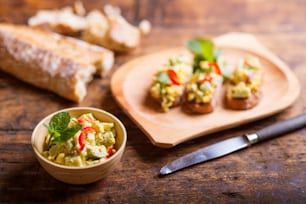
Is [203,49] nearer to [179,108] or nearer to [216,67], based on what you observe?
[216,67]

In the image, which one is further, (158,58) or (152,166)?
(158,58)

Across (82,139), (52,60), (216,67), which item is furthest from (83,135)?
(216,67)

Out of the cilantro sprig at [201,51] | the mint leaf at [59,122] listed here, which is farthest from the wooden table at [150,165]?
the cilantro sprig at [201,51]

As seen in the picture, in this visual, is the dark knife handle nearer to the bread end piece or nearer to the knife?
the knife

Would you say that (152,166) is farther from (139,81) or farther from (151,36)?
(151,36)

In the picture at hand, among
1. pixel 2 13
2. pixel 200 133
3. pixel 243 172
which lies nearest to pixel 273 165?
pixel 243 172

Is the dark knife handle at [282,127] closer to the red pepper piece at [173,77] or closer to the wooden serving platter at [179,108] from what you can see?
the wooden serving platter at [179,108]
